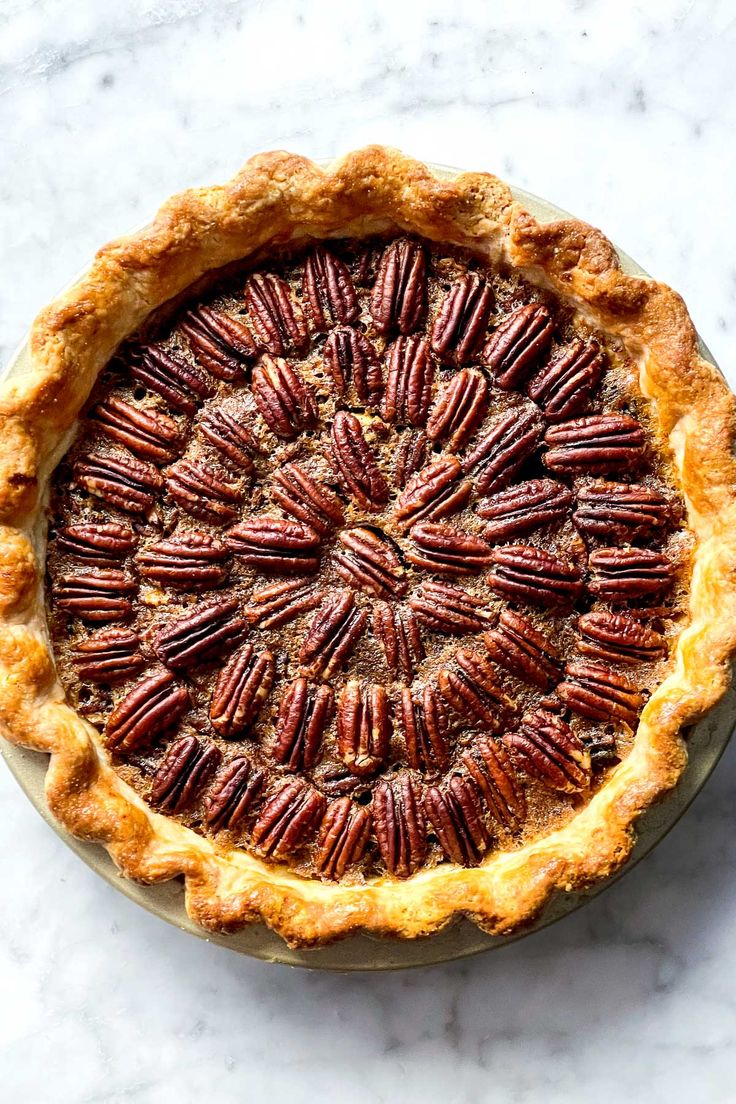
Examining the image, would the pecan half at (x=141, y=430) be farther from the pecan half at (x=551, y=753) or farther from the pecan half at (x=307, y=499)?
the pecan half at (x=551, y=753)

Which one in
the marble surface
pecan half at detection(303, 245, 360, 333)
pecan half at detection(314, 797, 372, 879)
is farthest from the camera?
the marble surface

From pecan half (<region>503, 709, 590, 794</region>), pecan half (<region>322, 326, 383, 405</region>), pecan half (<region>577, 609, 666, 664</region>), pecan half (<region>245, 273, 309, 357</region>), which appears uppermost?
pecan half (<region>245, 273, 309, 357</region>)

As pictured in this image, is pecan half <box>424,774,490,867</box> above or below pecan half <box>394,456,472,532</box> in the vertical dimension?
below

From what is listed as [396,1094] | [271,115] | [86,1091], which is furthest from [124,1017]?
[271,115]

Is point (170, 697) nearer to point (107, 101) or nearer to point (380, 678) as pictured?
point (380, 678)

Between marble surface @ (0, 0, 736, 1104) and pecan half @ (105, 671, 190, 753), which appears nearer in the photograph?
pecan half @ (105, 671, 190, 753)

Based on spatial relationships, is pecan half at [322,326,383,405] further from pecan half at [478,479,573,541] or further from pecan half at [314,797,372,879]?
pecan half at [314,797,372,879]

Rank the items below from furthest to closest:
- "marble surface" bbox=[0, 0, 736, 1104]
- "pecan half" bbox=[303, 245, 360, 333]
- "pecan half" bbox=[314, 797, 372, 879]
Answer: "marble surface" bbox=[0, 0, 736, 1104] < "pecan half" bbox=[303, 245, 360, 333] < "pecan half" bbox=[314, 797, 372, 879]

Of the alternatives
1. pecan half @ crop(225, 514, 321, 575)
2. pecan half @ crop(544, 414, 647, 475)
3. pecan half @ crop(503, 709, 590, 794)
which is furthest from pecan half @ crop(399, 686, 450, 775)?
pecan half @ crop(544, 414, 647, 475)
